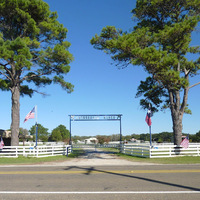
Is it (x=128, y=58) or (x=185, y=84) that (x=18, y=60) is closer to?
(x=128, y=58)

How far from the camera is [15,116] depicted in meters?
20.6

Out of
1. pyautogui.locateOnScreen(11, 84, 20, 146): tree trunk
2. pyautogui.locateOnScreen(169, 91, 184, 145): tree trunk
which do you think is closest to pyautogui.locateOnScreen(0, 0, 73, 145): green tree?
pyautogui.locateOnScreen(11, 84, 20, 146): tree trunk

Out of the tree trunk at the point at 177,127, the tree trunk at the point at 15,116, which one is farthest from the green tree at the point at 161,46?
the tree trunk at the point at 15,116

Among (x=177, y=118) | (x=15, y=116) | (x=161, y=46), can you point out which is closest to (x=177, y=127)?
(x=177, y=118)

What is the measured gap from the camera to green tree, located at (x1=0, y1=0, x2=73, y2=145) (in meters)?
19.0

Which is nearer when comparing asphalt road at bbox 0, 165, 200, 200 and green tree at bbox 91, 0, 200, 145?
asphalt road at bbox 0, 165, 200, 200

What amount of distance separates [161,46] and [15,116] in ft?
46.3

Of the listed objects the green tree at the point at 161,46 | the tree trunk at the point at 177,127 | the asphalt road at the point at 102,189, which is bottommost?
the asphalt road at the point at 102,189

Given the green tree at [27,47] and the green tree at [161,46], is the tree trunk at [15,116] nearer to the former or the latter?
the green tree at [27,47]

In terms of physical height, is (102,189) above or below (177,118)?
below

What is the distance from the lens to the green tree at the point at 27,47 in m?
19.0

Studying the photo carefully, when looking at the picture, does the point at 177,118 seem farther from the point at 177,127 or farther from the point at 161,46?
the point at 161,46

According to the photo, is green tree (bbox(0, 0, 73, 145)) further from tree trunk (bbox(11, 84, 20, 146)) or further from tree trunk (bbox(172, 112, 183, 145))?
tree trunk (bbox(172, 112, 183, 145))

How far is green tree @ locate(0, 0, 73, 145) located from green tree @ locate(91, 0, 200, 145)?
4298mm
